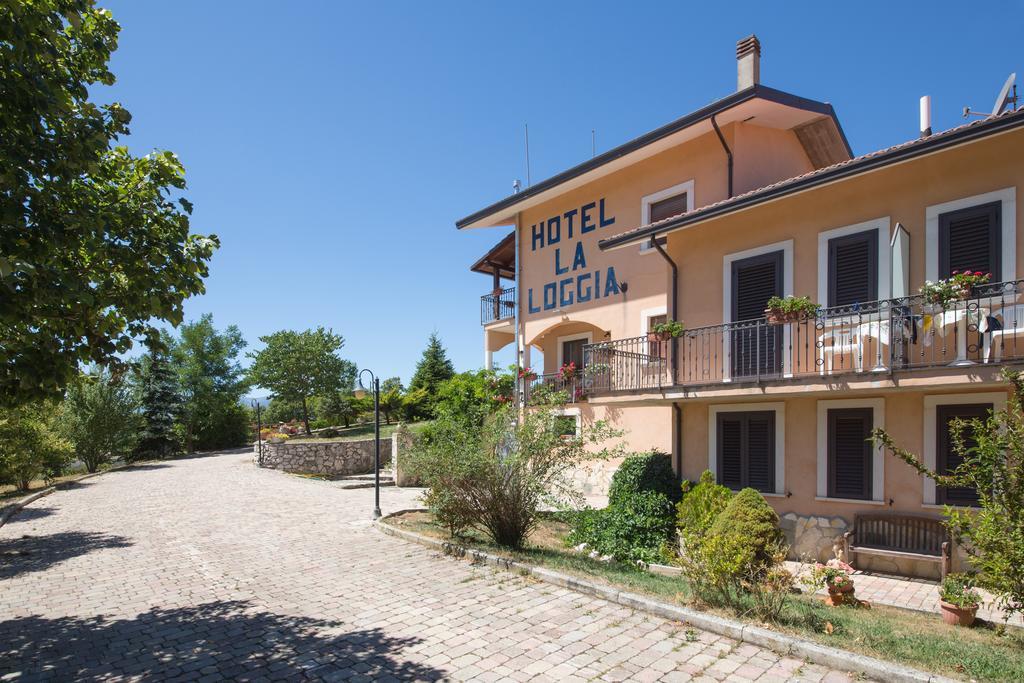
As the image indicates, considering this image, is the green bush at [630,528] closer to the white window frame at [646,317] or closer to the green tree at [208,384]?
the white window frame at [646,317]

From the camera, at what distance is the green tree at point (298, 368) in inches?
1684

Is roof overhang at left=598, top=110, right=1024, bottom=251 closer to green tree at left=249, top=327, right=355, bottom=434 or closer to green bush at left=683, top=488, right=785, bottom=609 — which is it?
green bush at left=683, top=488, right=785, bottom=609

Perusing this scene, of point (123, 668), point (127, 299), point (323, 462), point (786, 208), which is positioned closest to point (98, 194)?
point (127, 299)

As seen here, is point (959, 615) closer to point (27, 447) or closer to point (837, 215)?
point (837, 215)

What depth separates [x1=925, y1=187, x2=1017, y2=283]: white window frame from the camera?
8344 millimetres

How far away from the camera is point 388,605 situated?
7293mm

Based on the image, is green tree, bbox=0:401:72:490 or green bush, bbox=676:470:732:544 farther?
green tree, bbox=0:401:72:490

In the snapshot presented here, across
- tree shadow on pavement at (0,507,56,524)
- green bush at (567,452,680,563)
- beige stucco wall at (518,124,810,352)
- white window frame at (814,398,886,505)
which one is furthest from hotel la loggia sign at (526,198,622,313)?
tree shadow on pavement at (0,507,56,524)

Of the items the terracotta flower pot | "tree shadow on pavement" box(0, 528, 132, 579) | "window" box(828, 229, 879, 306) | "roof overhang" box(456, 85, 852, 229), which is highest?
"roof overhang" box(456, 85, 852, 229)

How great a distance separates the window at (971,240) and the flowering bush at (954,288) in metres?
0.38

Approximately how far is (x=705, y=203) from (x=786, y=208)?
3031mm

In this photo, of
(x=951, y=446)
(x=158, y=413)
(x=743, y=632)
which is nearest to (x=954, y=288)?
(x=951, y=446)

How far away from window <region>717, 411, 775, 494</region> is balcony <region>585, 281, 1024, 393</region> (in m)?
1.03

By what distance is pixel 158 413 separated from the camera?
3659 centimetres
